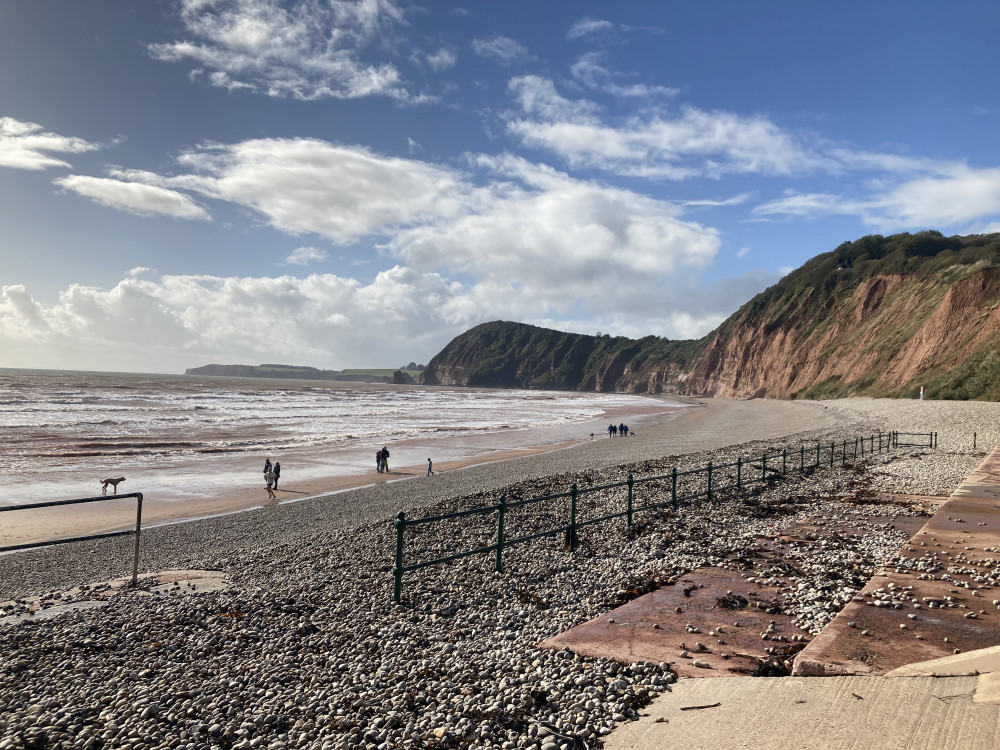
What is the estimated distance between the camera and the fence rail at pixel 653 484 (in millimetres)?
9133

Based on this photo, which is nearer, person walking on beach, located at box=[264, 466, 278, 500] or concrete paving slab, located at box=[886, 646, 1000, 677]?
concrete paving slab, located at box=[886, 646, 1000, 677]

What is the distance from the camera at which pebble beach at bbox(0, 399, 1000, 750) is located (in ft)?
17.4

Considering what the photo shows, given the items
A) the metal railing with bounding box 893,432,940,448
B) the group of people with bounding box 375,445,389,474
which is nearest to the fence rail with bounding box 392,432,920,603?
the metal railing with bounding box 893,432,940,448

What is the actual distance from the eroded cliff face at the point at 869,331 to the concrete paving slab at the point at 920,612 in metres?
41.8

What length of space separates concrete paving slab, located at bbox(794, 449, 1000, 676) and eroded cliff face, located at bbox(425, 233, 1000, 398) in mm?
41830

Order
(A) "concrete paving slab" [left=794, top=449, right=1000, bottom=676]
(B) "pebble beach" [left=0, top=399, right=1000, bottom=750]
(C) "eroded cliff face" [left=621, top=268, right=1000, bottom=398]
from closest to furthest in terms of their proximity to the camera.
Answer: (B) "pebble beach" [left=0, top=399, right=1000, bottom=750], (A) "concrete paving slab" [left=794, top=449, right=1000, bottom=676], (C) "eroded cliff face" [left=621, top=268, right=1000, bottom=398]

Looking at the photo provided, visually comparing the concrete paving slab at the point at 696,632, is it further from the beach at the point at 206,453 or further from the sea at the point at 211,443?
the sea at the point at 211,443

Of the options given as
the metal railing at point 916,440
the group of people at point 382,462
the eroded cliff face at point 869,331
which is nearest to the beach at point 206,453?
the group of people at point 382,462

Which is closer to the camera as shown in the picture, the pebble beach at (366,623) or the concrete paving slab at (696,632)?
the pebble beach at (366,623)

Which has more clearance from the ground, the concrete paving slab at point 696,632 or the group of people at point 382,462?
the concrete paving slab at point 696,632

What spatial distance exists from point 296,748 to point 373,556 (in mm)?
6833

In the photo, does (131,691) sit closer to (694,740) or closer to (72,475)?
(694,740)

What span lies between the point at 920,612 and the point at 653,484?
11.6m

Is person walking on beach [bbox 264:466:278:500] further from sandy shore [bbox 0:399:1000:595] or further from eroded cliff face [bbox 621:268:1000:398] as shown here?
eroded cliff face [bbox 621:268:1000:398]
